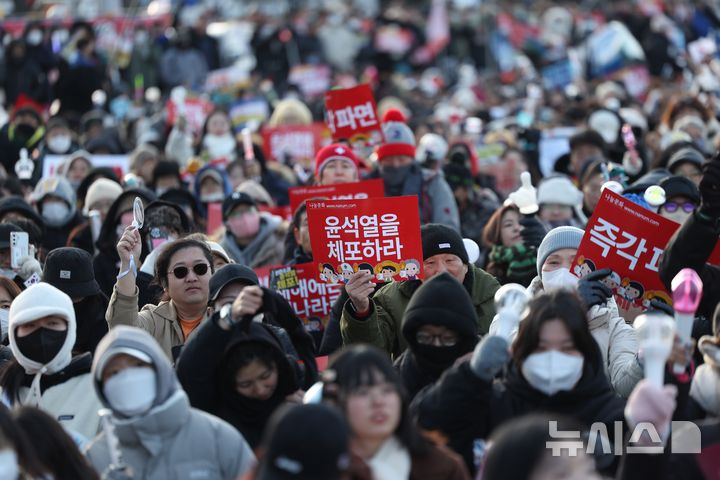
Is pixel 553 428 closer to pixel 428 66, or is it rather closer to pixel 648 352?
pixel 648 352

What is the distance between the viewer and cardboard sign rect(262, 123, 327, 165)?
51.8 feet

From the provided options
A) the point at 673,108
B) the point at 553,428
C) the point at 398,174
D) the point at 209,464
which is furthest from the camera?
the point at 673,108

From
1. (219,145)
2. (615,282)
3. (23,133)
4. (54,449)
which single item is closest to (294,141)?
(219,145)

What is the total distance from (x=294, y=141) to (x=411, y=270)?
26.7ft

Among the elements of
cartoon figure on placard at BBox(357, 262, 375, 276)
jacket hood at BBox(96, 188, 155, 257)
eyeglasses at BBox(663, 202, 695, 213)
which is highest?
jacket hood at BBox(96, 188, 155, 257)

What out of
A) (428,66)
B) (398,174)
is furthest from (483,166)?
(428,66)

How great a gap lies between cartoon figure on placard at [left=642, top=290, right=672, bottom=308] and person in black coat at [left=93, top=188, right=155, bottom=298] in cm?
360

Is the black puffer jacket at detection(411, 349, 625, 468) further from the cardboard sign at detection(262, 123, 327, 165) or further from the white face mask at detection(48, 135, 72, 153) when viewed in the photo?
the cardboard sign at detection(262, 123, 327, 165)

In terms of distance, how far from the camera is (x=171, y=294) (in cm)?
777

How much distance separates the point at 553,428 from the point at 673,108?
10.1 meters

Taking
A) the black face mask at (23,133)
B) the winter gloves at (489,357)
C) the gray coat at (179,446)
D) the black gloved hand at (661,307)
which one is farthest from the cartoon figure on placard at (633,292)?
the black face mask at (23,133)

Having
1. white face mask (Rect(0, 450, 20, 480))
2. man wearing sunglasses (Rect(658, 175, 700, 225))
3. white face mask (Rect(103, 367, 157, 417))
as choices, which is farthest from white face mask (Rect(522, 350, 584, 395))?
man wearing sunglasses (Rect(658, 175, 700, 225))

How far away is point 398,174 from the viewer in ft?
Result: 36.6

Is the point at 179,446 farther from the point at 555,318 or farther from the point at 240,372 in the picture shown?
the point at 555,318
